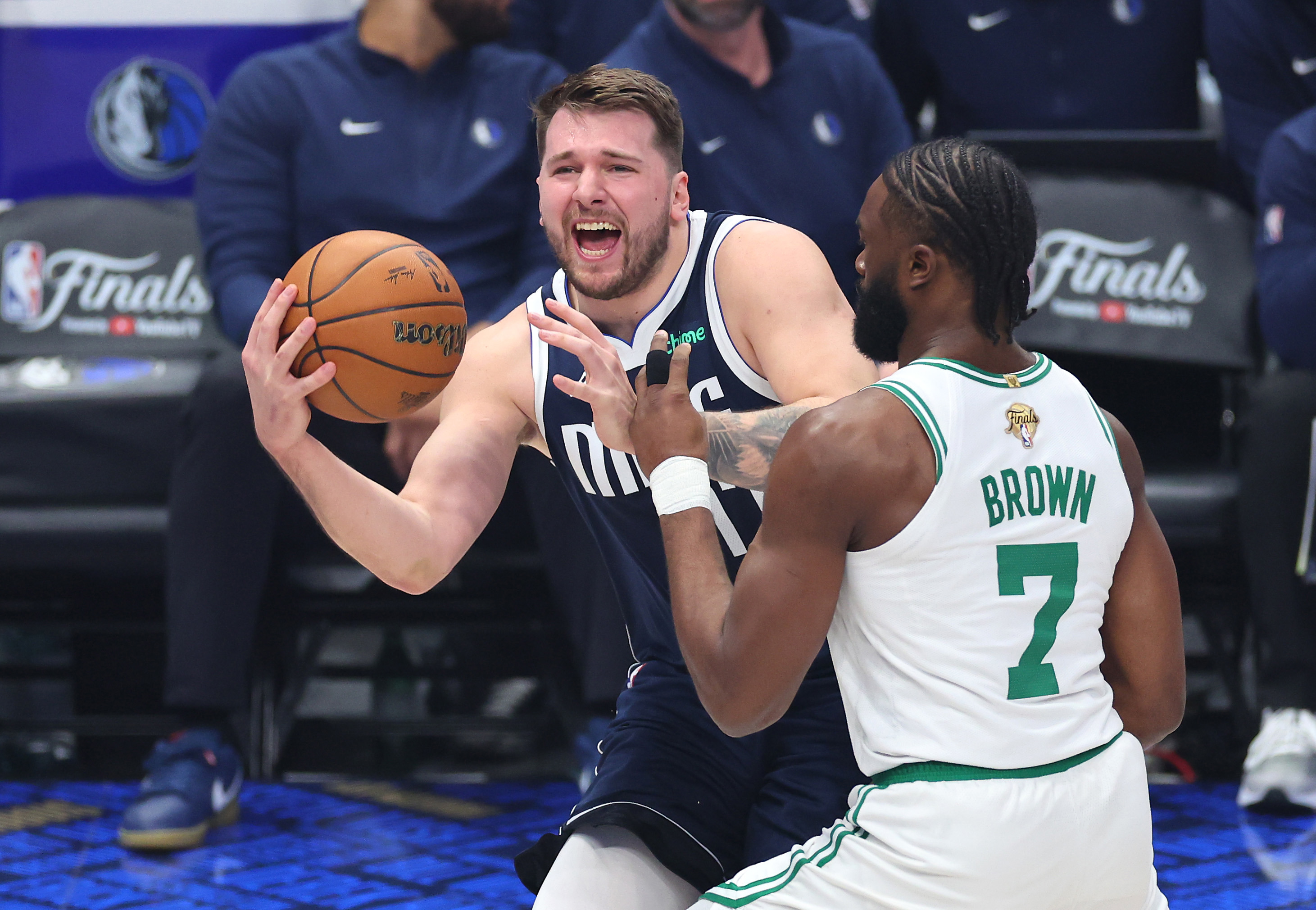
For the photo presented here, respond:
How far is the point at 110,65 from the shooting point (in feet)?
15.7

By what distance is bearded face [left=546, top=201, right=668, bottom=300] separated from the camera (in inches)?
93.3

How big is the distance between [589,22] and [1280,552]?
103 inches

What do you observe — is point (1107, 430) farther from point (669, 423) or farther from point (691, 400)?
point (691, 400)

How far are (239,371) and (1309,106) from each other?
10.6 ft

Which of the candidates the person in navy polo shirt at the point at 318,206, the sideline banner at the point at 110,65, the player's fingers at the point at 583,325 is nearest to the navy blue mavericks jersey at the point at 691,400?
the player's fingers at the point at 583,325

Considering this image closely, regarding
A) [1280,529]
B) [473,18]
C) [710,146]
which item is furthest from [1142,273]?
[473,18]

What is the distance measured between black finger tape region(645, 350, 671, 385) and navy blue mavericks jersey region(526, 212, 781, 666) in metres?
0.34

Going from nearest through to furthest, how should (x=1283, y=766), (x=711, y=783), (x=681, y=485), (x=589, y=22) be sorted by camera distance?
(x=681, y=485) < (x=711, y=783) < (x=1283, y=766) < (x=589, y=22)

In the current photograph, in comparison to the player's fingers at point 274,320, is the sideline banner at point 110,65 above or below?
above

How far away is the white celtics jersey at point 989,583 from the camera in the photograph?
1727 mm

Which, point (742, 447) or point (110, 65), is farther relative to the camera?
point (110, 65)

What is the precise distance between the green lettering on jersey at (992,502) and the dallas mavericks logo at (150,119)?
3.77 metres

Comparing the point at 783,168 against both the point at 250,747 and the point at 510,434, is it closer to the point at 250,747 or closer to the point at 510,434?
the point at 510,434

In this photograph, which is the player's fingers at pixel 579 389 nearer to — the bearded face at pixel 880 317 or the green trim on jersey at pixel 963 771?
the bearded face at pixel 880 317
